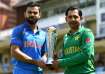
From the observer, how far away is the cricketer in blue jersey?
635 centimetres

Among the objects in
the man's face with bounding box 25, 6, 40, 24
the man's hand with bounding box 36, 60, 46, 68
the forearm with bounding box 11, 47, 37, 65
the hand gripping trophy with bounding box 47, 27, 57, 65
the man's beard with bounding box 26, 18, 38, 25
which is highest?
the man's face with bounding box 25, 6, 40, 24

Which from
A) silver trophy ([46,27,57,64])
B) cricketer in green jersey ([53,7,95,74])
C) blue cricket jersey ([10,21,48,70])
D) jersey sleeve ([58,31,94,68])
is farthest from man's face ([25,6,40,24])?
jersey sleeve ([58,31,94,68])

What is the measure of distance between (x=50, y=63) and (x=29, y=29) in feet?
2.46

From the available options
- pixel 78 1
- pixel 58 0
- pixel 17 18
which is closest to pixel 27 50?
pixel 78 1

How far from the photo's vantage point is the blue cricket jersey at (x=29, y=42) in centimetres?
640

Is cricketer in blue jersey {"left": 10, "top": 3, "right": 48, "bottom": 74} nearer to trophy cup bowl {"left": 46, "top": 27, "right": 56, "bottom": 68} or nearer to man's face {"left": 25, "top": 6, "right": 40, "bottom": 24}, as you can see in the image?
man's face {"left": 25, "top": 6, "right": 40, "bottom": 24}

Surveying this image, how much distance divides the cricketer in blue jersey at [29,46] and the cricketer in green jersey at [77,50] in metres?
0.42

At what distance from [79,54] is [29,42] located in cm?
85

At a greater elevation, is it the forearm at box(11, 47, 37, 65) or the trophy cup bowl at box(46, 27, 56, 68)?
the trophy cup bowl at box(46, 27, 56, 68)

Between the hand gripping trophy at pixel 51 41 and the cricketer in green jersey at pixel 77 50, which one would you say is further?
the hand gripping trophy at pixel 51 41

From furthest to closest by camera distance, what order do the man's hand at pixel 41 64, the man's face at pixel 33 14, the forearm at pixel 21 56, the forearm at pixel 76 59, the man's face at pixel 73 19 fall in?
the man's face at pixel 33 14 → the forearm at pixel 21 56 → the man's hand at pixel 41 64 → the man's face at pixel 73 19 → the forearm at pixel 76 59

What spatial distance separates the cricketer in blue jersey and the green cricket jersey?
44 cm

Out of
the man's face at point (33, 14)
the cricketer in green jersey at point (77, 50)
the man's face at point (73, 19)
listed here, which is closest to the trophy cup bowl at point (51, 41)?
the cricketer in green jersey at point (77, 50)

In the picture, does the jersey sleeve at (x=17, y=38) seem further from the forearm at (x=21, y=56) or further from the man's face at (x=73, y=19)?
the man's face at (x=73, y=19)
